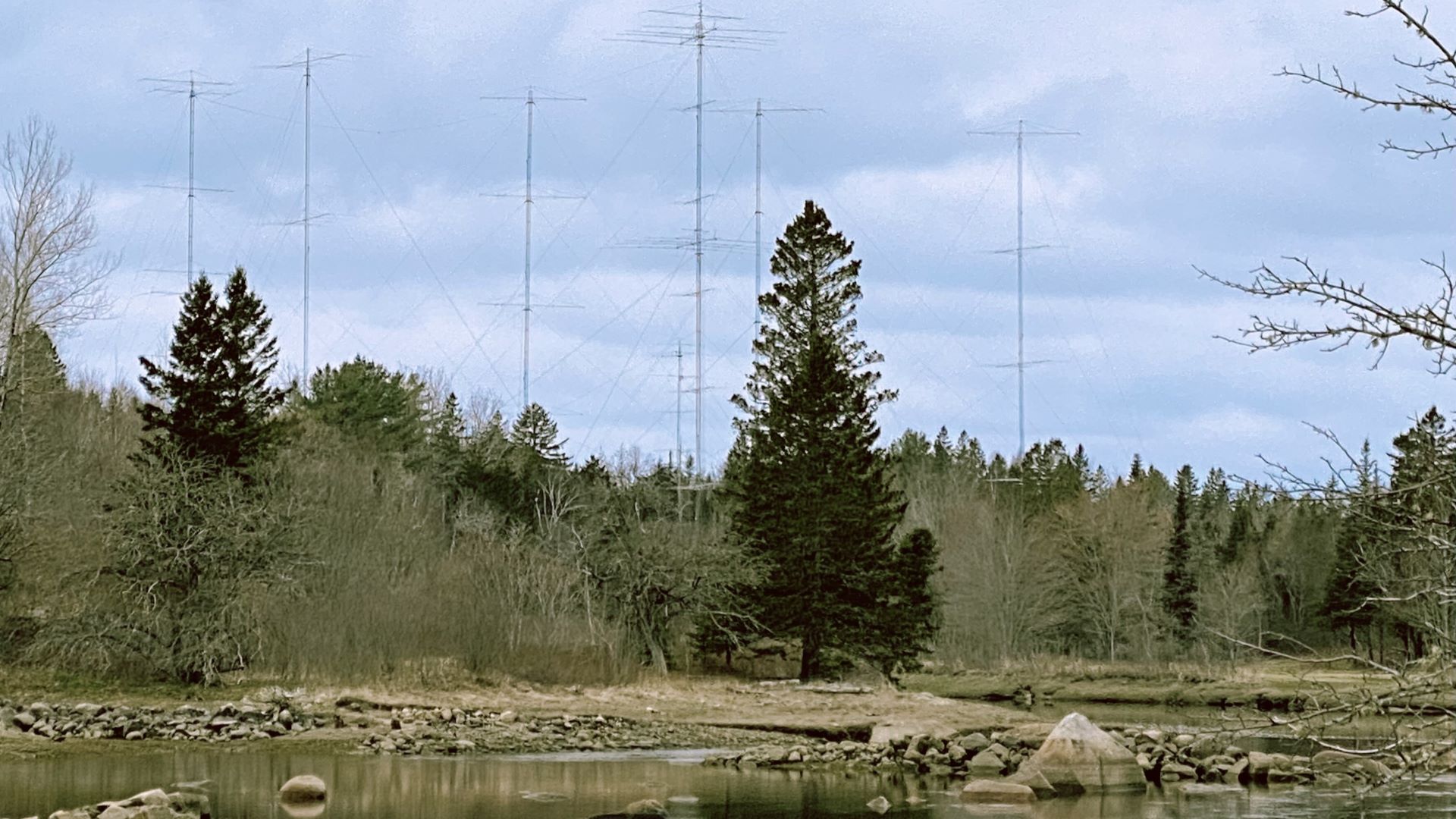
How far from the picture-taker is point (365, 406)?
269 ft

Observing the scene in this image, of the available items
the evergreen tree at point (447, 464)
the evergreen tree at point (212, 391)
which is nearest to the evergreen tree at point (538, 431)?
the evergreen tree at point (447, 464)

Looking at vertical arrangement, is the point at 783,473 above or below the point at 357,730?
above

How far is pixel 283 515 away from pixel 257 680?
574 cm

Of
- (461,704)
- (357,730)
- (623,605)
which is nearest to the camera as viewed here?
(357,730)

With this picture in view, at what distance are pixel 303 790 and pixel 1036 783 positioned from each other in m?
12.1

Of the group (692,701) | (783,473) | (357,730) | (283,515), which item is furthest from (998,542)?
(357,730)

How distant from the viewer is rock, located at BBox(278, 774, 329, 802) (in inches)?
977

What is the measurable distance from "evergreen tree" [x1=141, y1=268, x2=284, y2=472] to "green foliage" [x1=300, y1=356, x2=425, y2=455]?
27.6 metres

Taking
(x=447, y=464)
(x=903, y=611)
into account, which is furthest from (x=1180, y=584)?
(x=447, y=464)

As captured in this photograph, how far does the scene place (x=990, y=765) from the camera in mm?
31016

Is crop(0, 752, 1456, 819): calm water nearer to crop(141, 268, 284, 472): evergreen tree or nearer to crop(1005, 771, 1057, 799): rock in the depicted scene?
crop(1005, 771, 1057, 799): rock

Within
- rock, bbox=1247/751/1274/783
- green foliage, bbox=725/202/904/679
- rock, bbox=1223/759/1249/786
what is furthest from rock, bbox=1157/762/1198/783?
green foliage, bbox=725/202/904/679

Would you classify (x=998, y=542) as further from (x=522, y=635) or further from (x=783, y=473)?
(x=522, y=635)

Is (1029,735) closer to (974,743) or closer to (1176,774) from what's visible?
(974,743)
